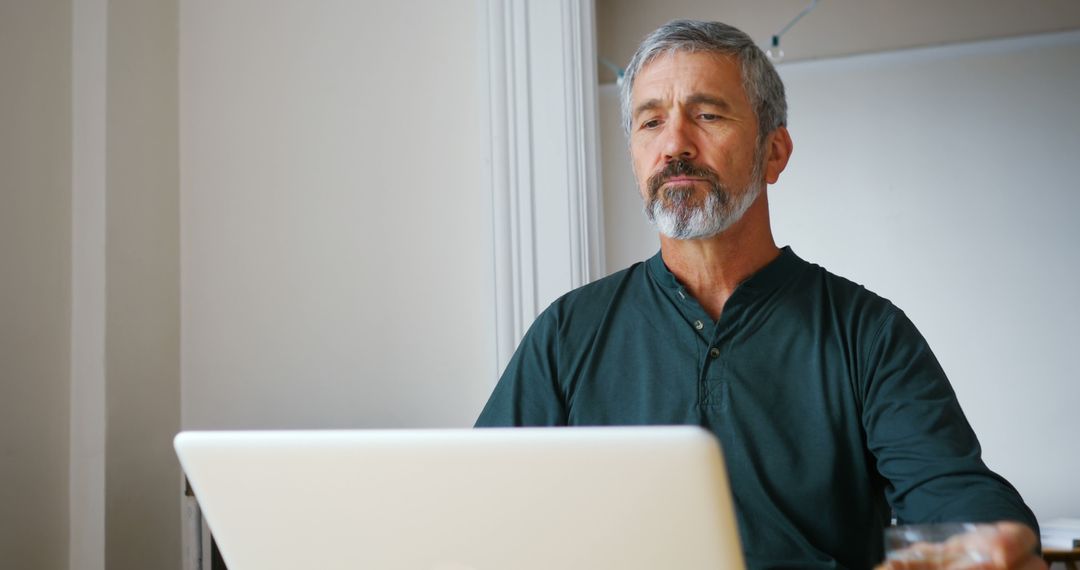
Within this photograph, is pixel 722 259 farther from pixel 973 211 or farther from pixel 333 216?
pixel 973 211

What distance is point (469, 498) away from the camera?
0.64 m

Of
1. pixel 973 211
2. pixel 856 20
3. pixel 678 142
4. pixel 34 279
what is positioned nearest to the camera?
pixel 678 142

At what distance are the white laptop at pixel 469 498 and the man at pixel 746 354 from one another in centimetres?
58

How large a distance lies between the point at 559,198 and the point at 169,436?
3.08 ft

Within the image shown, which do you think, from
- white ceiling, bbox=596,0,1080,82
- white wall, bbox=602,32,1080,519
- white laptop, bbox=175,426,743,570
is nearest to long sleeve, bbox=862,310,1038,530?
white laptop, bbox=175,426,743,570

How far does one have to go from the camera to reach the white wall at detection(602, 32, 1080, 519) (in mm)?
3705

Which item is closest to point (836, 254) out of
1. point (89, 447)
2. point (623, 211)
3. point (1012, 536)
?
point (623, 211)

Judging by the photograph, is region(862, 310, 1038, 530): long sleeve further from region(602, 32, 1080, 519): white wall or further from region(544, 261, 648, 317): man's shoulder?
region(602, 32, 1080, 519): white wall

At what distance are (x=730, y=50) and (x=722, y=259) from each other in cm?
30

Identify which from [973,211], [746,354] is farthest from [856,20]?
[746,354]

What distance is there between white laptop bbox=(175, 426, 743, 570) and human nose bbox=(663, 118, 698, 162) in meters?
0.82

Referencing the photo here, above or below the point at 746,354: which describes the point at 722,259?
above

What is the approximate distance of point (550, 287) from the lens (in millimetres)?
1865

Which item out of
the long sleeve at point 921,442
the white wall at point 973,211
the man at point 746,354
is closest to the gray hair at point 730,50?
the man at point 746,354
